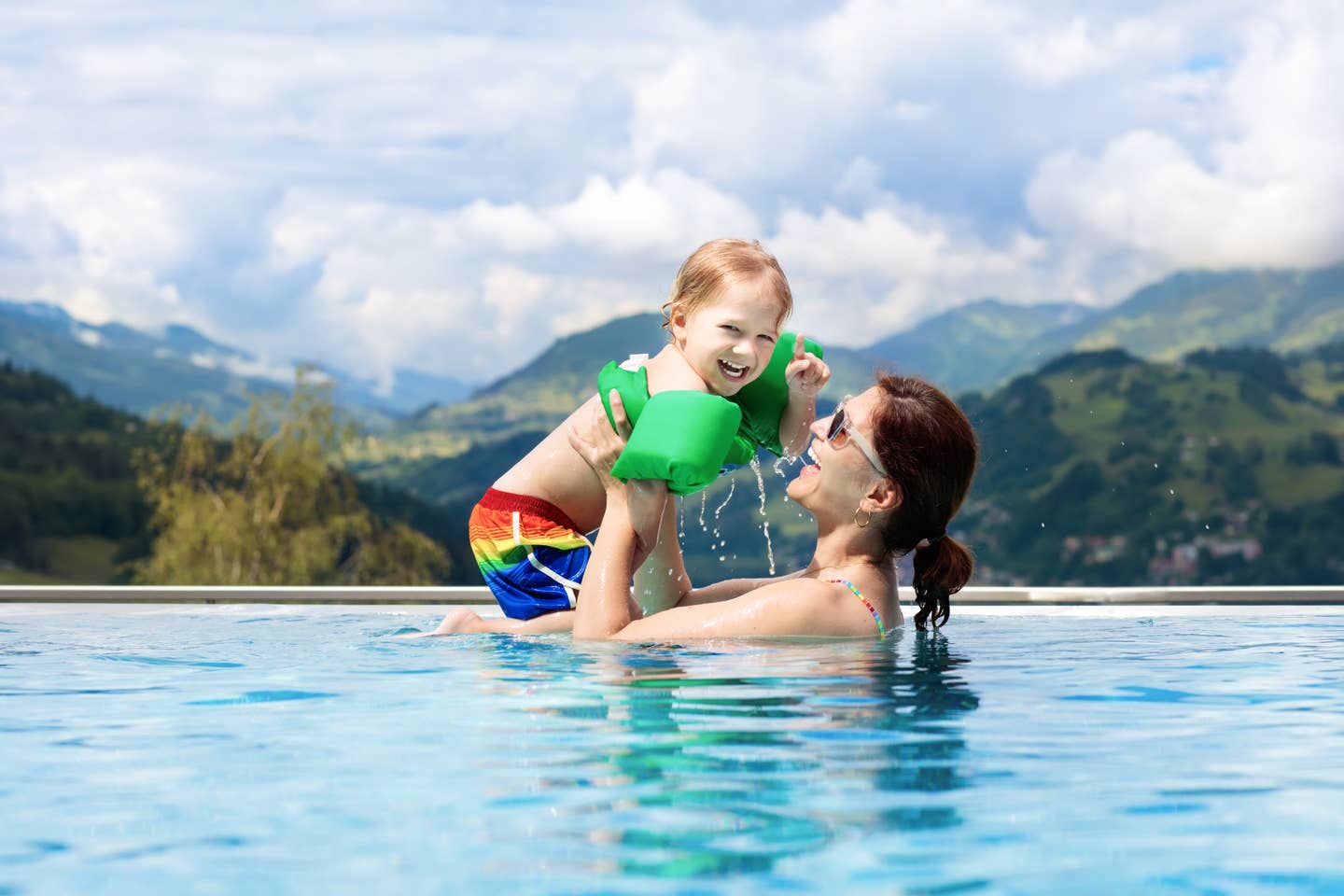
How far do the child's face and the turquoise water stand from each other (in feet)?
3.42

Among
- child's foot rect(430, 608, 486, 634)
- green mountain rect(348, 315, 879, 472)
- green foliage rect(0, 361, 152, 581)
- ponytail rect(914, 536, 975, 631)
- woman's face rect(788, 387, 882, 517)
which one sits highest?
green mountain rect(348, 315, 879, 472)

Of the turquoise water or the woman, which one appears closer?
the turquoise water

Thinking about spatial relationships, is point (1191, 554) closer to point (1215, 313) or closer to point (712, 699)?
point (712, 699)

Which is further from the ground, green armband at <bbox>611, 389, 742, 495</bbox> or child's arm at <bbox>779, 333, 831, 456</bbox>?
child's arm at <bbox>779, 333, 831, 456</bbox>

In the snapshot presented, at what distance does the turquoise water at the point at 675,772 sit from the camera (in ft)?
8.38

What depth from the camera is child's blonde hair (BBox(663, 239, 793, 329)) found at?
16.3 ft

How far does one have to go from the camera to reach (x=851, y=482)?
5.16 metres

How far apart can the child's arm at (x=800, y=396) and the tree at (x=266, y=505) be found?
79.7ft

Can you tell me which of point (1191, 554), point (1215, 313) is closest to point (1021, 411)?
point (1191, 554)

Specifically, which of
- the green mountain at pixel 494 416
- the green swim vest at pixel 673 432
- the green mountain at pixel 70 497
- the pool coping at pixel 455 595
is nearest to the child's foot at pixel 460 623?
the green swim vest at pixel 673 432

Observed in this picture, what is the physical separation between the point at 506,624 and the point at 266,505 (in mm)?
25624

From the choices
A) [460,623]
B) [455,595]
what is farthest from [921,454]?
[455,595]

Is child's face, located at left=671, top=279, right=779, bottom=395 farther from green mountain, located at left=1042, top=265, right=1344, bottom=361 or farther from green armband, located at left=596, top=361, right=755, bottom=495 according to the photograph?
green mountain, located at left=1042, top=265, right=1344, bottom=361

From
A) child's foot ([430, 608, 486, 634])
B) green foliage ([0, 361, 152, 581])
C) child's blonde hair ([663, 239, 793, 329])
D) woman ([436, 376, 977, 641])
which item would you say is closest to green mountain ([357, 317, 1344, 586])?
green foliage ([0, 361, 152, 581])
